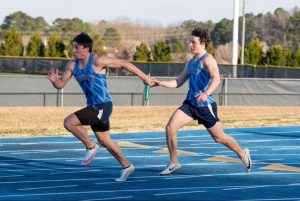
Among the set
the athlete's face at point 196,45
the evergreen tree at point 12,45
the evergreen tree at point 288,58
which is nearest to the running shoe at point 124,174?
the athlete's face at point 196,45

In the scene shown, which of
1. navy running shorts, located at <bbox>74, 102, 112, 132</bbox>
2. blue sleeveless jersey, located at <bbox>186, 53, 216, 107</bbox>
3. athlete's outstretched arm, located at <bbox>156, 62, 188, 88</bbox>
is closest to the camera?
navy running shorts, located at <bbox>74, 102, 112, 132</bbox>

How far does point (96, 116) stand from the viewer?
957 centimetres

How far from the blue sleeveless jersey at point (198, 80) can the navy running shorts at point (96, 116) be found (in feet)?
3.48

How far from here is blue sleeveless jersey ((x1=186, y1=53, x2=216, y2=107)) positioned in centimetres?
984

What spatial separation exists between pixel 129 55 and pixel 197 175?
233ft

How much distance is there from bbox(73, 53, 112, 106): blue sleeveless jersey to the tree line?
42297 mm

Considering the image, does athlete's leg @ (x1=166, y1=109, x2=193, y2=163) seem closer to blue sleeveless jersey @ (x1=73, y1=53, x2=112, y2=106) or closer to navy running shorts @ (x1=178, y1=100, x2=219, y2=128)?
navy running shorts @ (x1=178, y1=100, x2=219, y2=128)

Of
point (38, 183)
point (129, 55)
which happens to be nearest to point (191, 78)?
point (38, 183)

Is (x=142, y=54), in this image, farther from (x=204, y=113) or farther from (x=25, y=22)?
(x=25, y=22)

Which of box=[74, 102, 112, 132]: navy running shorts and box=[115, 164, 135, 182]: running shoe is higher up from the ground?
box=[74, 102, 112, 132]: navy running shorts

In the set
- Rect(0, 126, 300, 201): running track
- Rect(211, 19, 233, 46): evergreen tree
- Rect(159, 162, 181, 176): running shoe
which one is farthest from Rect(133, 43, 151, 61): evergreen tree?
Rect(211, 19, 233, 46): evergreen tree

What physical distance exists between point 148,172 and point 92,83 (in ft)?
5.84

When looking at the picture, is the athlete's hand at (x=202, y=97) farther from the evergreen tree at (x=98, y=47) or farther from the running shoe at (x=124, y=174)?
the evergreen tree at (x=98, y=47)

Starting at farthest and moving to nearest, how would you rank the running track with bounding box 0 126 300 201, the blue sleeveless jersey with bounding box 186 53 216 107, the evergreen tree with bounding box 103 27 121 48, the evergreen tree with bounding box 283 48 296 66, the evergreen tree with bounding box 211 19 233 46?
the evergreen tree with bounding box 103 27 121 48 → the evergreen tree with bounding box 211 19 233 46 → the evergreen tree with bounding box 283 48 296 66 → the blue sleeveless jersey with bounding box 186 53 216 107 → the running track with bounding box 0 126 300 201
